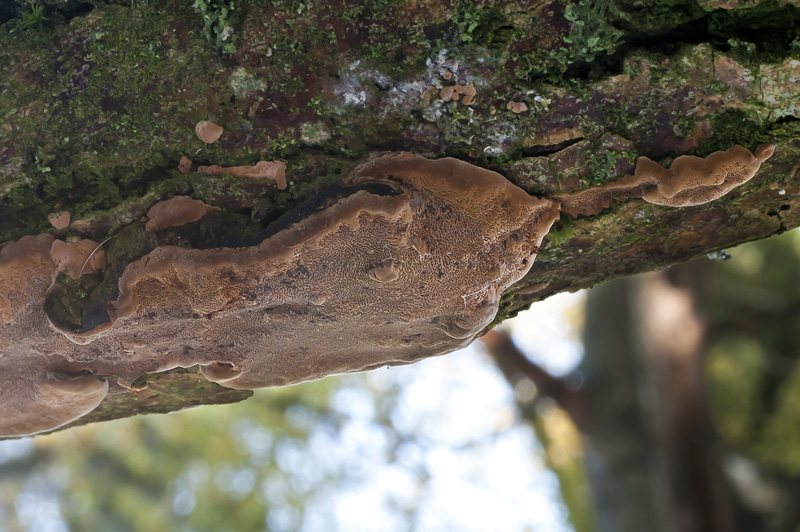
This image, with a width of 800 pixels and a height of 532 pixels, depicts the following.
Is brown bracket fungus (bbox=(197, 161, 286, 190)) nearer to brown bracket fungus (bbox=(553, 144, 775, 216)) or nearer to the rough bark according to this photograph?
the rough bark

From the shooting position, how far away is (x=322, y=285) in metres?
1.53

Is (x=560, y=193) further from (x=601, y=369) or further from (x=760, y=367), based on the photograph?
(x=760, y=367)

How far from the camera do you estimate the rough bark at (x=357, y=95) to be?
A: 54.4 inches

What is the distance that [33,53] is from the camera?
1513 mm

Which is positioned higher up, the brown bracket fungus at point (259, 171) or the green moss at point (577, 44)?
the green moss at point (577, 44)

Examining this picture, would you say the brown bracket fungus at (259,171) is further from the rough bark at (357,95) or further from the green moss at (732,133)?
the green moss at (732,133)

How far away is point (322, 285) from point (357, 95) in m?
0.45

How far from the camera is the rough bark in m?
1.38

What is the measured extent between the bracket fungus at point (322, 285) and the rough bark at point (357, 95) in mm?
71

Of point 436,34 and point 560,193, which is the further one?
point 560,193

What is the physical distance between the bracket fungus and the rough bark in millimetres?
71

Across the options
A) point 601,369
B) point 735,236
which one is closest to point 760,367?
point 601,369

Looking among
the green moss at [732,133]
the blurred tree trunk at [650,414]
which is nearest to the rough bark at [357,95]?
the green moss at [732,133]

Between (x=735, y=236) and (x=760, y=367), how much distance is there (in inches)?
286
